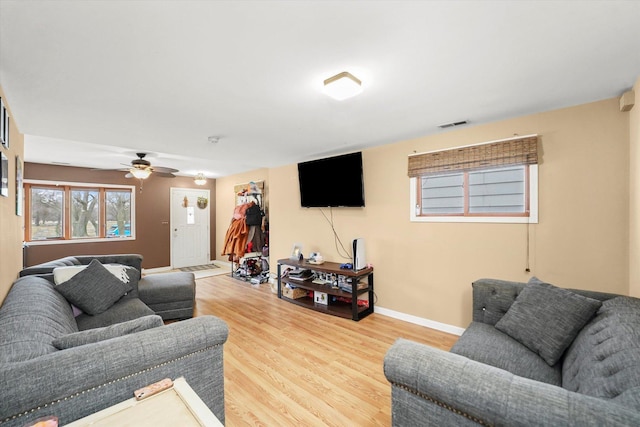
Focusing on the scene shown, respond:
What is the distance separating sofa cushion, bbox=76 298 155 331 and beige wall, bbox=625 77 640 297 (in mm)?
3981

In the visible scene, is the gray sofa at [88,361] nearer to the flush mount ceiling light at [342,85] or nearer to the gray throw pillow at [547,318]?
the flush mount ceiling light at [342,85]

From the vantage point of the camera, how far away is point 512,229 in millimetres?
2654

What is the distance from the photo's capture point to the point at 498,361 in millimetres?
1571

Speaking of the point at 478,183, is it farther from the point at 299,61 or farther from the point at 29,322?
the point at 29,322

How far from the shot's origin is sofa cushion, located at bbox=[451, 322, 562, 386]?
4.87 ft

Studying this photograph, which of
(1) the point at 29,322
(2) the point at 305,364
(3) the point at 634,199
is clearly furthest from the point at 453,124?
(1) the point at 29,322

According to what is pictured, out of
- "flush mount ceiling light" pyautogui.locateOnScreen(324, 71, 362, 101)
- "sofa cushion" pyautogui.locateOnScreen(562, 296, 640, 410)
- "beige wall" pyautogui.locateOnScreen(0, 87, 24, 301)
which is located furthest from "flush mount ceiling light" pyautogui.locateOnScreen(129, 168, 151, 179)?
"sofa cushion" pyautogui.locateOnScreen(562, 296, 640, 410)

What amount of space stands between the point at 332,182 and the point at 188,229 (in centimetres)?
467

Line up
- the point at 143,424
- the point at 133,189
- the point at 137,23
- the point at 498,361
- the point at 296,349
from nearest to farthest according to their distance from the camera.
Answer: the point at 143,424
the point at 137,23
the point at 498,361
the point at 296,349
the point at 133,189

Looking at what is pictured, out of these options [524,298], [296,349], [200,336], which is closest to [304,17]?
[200,336]

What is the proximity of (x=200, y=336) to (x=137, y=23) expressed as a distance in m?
1.57

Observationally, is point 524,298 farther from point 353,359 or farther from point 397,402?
point 353,359

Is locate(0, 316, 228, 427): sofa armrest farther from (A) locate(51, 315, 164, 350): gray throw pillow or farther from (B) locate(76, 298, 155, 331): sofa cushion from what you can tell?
(B) locate(76, 298, 155, 331): sofa cushion

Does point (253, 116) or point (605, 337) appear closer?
point (605, 337)
